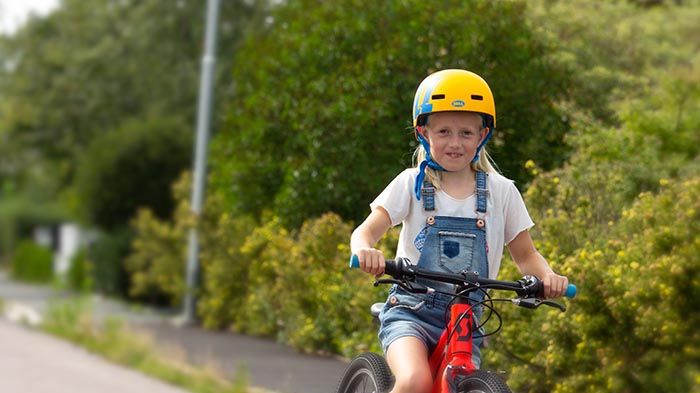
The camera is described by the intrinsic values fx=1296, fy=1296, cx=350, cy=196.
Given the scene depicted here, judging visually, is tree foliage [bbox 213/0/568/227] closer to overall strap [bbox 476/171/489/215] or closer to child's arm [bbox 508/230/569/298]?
child's arm [bbox 508/230/569/298]

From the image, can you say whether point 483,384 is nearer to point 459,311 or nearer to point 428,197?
point 459,311

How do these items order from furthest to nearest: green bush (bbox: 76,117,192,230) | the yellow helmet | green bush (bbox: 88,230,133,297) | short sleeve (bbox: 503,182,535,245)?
green bush (bbox: 88,230,133,297), green bush (bbox: 76,117,192,230), short sleeve (bbox: 503,182,535,245), the yellow helmet

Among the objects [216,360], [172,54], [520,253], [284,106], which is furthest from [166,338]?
[172,54]

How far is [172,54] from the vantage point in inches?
1061

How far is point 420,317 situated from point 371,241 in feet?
1.23

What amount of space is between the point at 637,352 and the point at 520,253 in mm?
2299

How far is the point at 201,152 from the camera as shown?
17.5 meters

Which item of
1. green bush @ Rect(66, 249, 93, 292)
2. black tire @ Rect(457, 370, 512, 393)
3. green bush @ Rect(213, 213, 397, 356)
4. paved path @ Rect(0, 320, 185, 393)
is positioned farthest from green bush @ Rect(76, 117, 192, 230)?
black tire @ Rect(457, 370, 512, 393)

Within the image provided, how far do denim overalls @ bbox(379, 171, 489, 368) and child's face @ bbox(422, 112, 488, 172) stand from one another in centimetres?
12

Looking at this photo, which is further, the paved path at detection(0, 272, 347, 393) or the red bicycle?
the paved path at detection(0, 272, 347, 393)

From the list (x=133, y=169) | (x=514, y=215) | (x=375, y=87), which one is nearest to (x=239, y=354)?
(x=375, y=87)

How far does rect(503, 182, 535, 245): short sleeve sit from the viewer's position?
524 centimetres

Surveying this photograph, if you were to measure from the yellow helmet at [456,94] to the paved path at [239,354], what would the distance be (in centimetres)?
402

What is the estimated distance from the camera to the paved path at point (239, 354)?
35.2 ft
